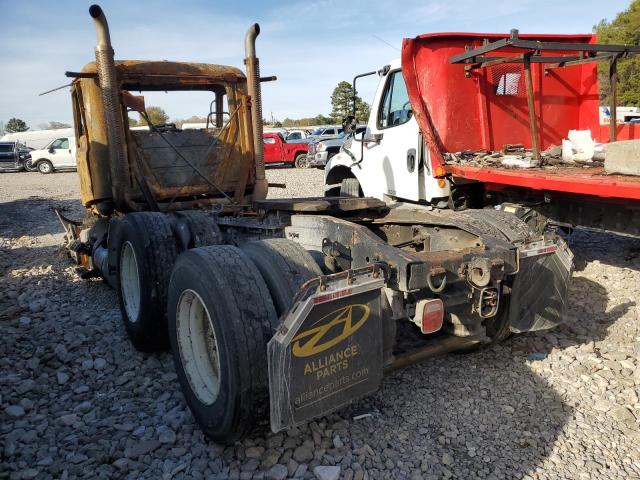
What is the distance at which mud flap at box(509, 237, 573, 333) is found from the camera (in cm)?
335

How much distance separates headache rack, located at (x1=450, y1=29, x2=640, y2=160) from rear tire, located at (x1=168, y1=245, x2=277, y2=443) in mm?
3313

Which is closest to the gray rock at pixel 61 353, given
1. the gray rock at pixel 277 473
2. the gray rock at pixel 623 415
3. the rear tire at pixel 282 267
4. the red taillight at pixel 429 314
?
the rear tire at pixel 282 267

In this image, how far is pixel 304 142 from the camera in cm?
2394

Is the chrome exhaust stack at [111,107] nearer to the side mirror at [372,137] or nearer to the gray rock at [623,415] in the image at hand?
the side mirror at [372,137]

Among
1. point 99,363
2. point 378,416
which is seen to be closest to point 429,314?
point 378,416

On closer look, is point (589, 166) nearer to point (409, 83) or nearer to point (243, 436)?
point (409, 83)

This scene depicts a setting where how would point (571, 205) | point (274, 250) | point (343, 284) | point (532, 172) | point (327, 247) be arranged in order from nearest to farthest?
point (343, 284) < point (274, 250) < point (327, 247) < point (532, 172) < point (571, 205)

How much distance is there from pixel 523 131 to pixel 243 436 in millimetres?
4957

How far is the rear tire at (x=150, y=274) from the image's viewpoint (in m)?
3.96

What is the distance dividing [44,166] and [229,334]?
28129 millimetres

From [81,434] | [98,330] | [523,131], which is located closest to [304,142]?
[523,131]

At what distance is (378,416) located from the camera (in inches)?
122

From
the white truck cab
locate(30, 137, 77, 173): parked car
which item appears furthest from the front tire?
the white truck cab

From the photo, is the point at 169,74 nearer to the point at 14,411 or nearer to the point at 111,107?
the point at 111,107
